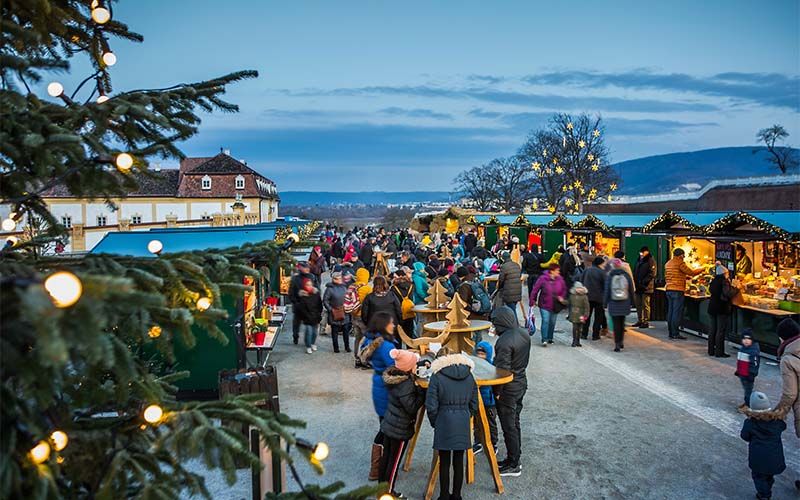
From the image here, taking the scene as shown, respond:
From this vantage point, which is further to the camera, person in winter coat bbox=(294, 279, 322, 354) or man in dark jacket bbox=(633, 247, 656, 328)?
man in dark jacket bbox=(633, 247, 656, 328)

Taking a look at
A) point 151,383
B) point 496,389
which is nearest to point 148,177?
point 151,383

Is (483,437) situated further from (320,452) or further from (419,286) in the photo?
(419,286)

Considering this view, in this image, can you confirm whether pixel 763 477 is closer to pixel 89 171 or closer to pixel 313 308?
pixel 89 171

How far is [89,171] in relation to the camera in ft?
10.4

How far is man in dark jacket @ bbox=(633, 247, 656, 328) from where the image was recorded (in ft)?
48.1

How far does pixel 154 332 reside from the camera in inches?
120

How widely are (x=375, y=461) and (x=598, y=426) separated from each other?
128 inches

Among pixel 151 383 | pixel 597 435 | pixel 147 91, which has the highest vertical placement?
pixel 147 91

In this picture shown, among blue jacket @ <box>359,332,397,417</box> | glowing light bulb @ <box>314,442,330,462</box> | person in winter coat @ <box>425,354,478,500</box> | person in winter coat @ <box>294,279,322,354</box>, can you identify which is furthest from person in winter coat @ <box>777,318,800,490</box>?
person in winter coat @ <box>294,279,322,354</box>

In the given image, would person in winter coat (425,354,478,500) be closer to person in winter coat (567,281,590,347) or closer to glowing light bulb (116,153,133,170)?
glowing light bulb (116,153,133,170)

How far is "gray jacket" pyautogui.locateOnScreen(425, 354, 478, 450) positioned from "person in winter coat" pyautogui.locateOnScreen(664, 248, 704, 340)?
9131 mm

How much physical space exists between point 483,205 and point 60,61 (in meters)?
71.4

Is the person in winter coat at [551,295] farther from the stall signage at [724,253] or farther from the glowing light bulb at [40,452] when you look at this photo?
the glowing light bulb at [40,452]

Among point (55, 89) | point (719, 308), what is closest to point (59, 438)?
point (55, 89)
